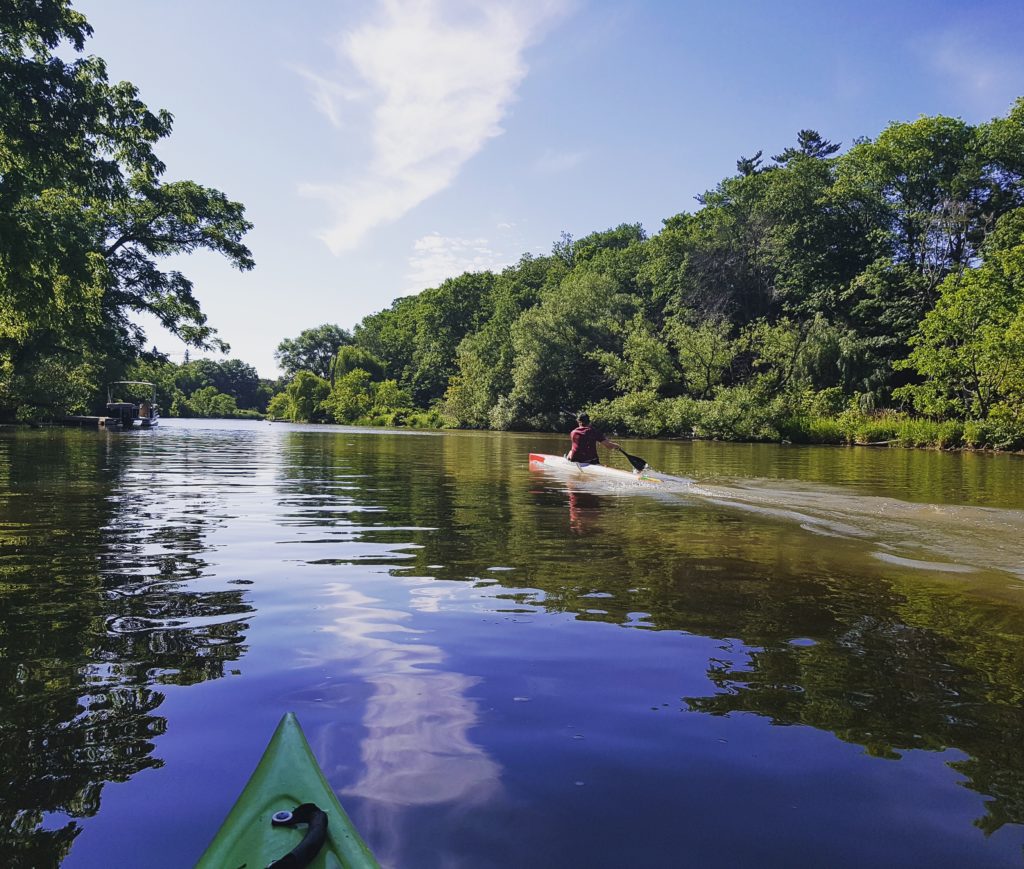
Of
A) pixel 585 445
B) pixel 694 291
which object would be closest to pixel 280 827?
pixel 585 445

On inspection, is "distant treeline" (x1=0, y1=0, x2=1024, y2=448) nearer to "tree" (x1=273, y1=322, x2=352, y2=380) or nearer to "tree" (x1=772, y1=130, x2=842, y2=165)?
"tree" (x1=772, y1=130, x2=842, y2=165)

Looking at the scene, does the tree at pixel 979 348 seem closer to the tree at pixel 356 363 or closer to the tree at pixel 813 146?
the tree at pixel 813 146

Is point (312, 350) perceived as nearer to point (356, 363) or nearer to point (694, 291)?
point (356, 363)

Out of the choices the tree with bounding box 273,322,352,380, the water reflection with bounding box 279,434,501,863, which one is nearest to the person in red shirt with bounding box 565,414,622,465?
the water reflection with bounding box 279,434,501,863

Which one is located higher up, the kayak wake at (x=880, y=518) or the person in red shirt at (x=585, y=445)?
the person in red shirt at (x=585, y=445)

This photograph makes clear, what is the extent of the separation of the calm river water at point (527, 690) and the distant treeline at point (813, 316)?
97.0 ft

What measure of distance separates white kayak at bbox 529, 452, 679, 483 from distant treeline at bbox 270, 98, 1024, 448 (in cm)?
2201

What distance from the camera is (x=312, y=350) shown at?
438 ft

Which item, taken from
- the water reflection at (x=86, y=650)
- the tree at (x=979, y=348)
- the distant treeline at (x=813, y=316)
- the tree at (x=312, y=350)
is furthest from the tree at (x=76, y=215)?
the tree at (x=312, y=350)

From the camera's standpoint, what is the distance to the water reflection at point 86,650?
276 cm

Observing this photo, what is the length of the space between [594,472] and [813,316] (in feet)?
124

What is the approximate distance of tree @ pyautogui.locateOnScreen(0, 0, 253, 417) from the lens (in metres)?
17.2

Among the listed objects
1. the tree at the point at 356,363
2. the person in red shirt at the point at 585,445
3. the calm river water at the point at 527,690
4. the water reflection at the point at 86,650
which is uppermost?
the tree at the point at 356,363

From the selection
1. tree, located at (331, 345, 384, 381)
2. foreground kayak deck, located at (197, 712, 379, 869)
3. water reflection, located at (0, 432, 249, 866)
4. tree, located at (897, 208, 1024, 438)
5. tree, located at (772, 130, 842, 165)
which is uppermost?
tree, located at (772, 130, 842, 165)
